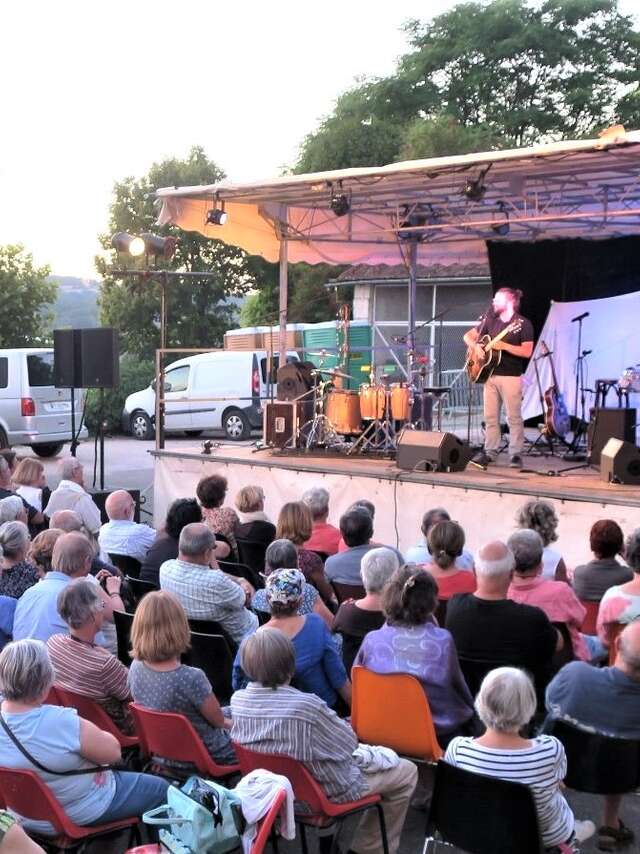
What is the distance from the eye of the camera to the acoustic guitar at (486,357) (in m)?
10.1

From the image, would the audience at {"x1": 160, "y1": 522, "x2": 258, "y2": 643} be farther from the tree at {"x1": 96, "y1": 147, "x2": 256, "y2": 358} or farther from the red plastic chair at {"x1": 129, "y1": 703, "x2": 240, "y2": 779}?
the tree at {"x1": 96, "y1": 147, "x2": 256, "y2": 358}

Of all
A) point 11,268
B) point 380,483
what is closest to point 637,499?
point 380,483

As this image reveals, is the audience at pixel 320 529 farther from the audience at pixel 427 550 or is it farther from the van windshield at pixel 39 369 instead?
the van windshield at pixel 39 369

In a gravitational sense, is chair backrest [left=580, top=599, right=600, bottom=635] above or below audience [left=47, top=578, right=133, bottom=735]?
below

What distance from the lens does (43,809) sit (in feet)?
10.5

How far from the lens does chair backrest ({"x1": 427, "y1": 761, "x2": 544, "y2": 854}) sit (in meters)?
2.98

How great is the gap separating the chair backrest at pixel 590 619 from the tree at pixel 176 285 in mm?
24660

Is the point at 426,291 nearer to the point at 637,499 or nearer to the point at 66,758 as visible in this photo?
the point at 637,499

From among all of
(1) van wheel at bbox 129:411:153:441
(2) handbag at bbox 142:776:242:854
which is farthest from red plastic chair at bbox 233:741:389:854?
(1) van wheel at bbox 129:411:153:441

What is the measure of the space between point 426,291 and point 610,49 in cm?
1585

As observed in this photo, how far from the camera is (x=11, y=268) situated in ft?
82.4

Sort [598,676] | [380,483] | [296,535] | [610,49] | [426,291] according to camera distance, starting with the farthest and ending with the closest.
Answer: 1. [610,49]
2. [426,291]
3. [380,483]
4. [296,535]
5. [598,676]

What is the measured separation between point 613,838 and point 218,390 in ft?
55.0

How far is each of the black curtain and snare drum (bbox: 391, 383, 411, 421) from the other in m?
3.07
